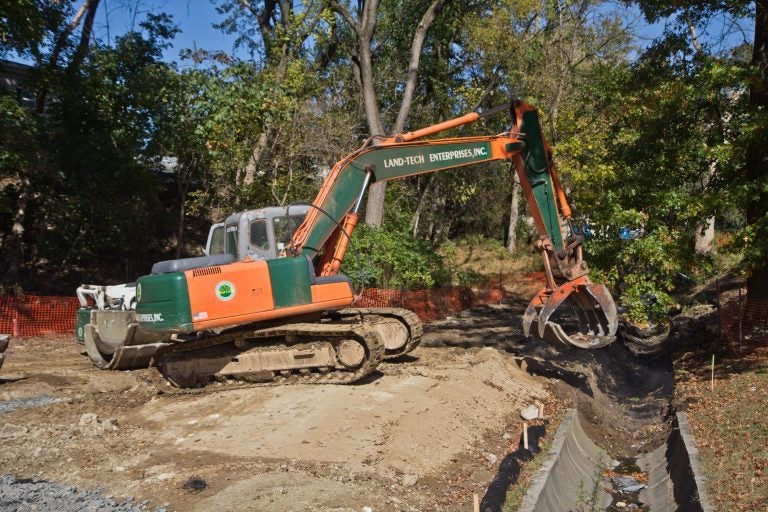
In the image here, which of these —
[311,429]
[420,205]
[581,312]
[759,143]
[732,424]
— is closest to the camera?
[311,429]

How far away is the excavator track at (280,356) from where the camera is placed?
10258 millimetres

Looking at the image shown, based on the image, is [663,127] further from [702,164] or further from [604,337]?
[604,337]

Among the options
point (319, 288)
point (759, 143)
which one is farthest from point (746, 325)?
point (319, 288)

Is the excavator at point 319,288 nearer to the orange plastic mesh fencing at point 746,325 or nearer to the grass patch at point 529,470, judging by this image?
the grass patch at point 529,470

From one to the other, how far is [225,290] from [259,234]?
158cm

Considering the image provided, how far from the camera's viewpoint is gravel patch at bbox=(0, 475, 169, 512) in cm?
595

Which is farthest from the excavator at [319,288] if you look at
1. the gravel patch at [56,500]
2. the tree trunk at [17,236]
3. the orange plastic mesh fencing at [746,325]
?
the tree trunk at [17,236]

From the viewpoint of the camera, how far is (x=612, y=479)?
31.2 feet

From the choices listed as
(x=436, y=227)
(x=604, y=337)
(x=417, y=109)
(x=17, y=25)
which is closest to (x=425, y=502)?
(x=604, y=337)

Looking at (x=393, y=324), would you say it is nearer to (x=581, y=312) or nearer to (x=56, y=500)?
(x=581, y=312)

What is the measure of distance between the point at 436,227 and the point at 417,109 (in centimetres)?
873

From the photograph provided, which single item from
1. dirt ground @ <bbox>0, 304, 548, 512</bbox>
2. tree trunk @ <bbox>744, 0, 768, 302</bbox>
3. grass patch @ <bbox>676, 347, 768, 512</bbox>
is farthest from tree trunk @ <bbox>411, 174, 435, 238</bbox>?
dirt ground @ <bbox>0, 304, 548, 512</bbox>

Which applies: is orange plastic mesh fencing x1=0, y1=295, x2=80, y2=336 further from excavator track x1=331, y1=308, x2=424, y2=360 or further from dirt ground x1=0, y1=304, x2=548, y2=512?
excavator track x1=331, y1=308, x2=424, y2=360

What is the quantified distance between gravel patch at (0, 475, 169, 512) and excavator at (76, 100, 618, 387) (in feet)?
10.8
